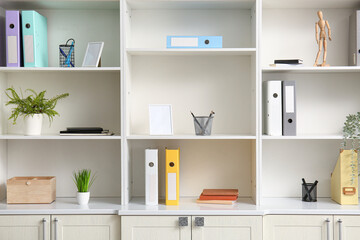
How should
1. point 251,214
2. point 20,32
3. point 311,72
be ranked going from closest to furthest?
1. point 251,214
2. point 20,32
3. point 311,72

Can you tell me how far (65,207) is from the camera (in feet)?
8.73

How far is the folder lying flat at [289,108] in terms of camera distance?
2701mm

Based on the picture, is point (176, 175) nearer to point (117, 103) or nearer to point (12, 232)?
point (117, 103)

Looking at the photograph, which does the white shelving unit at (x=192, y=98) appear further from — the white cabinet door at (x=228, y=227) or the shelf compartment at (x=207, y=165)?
the white cabinet door at (x=228, y=227)

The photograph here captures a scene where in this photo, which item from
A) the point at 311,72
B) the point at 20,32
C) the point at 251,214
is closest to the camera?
the point at 251,214

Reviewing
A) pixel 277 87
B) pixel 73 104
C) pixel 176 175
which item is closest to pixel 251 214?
pixel 176 175

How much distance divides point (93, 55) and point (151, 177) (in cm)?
86

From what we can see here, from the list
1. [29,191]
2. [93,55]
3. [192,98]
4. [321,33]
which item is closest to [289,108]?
[321,33]

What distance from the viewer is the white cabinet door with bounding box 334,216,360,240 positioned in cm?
253

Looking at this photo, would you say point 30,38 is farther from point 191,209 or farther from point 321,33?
point 321,33

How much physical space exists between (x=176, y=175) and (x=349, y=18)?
1.59m

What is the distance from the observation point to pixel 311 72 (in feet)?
9.57

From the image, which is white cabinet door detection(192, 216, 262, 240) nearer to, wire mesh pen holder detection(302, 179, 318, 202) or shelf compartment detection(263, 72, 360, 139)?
wire mesh pen holder detection(302, 179, 318, 202)

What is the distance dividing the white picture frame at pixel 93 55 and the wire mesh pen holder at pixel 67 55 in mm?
140
